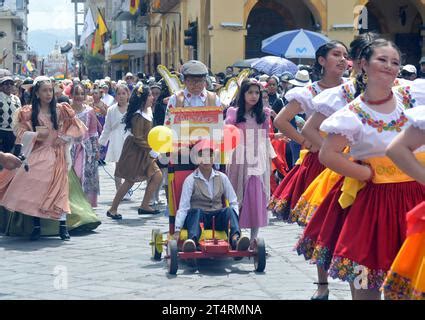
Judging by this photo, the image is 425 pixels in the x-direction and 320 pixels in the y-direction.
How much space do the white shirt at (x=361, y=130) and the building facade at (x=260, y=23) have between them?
856 inches

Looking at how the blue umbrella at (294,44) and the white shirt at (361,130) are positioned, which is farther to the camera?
the blue umbrella at (294,44)

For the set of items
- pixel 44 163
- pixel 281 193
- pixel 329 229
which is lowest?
pixel 44 163

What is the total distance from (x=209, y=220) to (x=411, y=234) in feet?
14.9

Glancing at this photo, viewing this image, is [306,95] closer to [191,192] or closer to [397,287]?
[191,192]

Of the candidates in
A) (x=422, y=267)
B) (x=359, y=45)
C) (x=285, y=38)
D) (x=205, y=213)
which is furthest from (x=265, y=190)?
(x=285, y=38)

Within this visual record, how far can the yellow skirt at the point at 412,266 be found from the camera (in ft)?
14.9

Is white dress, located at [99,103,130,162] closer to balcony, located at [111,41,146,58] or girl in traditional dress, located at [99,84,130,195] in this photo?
girl in traditional dress, located at [99,84,130,195]

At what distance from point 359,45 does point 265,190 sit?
312 cm

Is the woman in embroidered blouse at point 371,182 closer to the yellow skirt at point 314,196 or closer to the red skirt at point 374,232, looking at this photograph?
the red skirt at point 374,232

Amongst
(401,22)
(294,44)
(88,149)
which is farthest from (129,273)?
(401,22)

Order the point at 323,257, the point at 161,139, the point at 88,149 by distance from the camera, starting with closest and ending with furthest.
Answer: the point at 323,257, the point at 161,139, the point at 88,149

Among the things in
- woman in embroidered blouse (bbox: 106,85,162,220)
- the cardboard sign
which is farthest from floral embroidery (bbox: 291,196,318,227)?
woman in embroidered blouse (bbox: 106,85,162,220)

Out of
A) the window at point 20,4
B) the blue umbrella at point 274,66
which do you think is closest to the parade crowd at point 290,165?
the blue umbrella at point 274,66

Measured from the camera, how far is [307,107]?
7.79m
